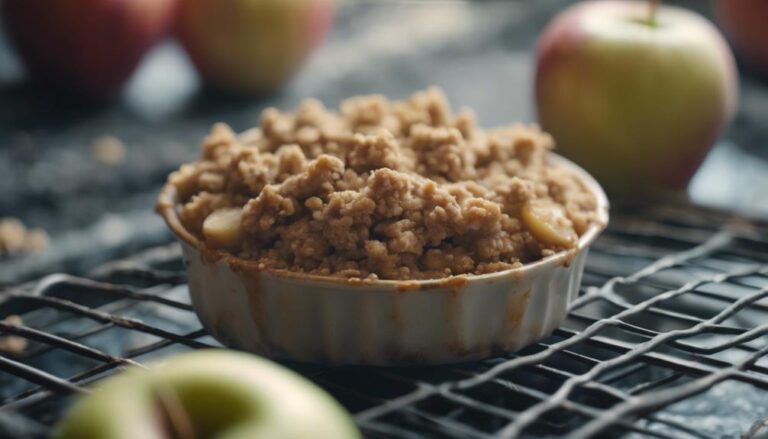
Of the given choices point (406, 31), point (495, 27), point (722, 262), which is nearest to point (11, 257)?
point (722, 262)

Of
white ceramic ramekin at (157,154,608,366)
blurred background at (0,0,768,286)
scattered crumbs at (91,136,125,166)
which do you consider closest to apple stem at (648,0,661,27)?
blurred background at (0,0,768,286)

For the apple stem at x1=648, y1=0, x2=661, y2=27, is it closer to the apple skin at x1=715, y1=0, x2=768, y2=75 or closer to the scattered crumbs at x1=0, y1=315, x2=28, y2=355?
the apple skin at x1=715, y1=0, x2=768, y2=75

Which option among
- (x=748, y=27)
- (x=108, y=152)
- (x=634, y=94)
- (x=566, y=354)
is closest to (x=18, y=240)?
(x=108, y=152)

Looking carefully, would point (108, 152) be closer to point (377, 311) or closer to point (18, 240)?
point (18, 240)

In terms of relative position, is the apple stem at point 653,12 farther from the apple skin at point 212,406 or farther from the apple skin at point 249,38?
the apple skin at point 212,406

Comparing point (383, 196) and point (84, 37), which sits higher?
point (84, 37)
